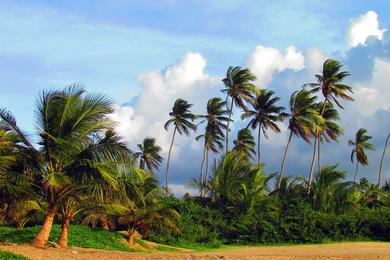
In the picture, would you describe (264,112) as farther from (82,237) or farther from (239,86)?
(82,237)

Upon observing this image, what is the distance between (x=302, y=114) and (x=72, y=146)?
27579mm

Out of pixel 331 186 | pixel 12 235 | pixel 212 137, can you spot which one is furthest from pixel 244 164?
pixel 12 235

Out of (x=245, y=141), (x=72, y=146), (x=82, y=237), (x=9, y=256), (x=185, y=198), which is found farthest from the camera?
(x=245, y=141)

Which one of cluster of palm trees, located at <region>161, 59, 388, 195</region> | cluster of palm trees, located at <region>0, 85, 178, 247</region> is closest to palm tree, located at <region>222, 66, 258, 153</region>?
cluster of palm trees, located at <region>161, 59, 388, 195</region>

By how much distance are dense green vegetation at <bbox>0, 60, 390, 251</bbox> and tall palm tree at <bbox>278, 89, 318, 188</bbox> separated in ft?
0.29

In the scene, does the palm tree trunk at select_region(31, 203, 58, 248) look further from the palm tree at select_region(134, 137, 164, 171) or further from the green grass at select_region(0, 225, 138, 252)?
the palm tree at select_region(134, 137, 164, 171)

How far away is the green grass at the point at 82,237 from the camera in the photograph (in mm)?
22275

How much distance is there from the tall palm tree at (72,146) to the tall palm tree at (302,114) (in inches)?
1038

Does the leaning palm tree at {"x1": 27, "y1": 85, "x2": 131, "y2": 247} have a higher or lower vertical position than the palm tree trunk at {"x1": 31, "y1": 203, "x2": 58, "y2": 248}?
higher

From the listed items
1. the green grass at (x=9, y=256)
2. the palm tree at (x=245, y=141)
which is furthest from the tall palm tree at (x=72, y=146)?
the palm tree at (x=245, y=141)

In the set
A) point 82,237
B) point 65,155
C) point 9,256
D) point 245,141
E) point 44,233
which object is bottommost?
point 9,256

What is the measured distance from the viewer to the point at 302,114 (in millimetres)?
42094

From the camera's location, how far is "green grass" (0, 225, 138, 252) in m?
22.3

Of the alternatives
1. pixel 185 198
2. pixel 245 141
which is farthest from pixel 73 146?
pixel 245 141
